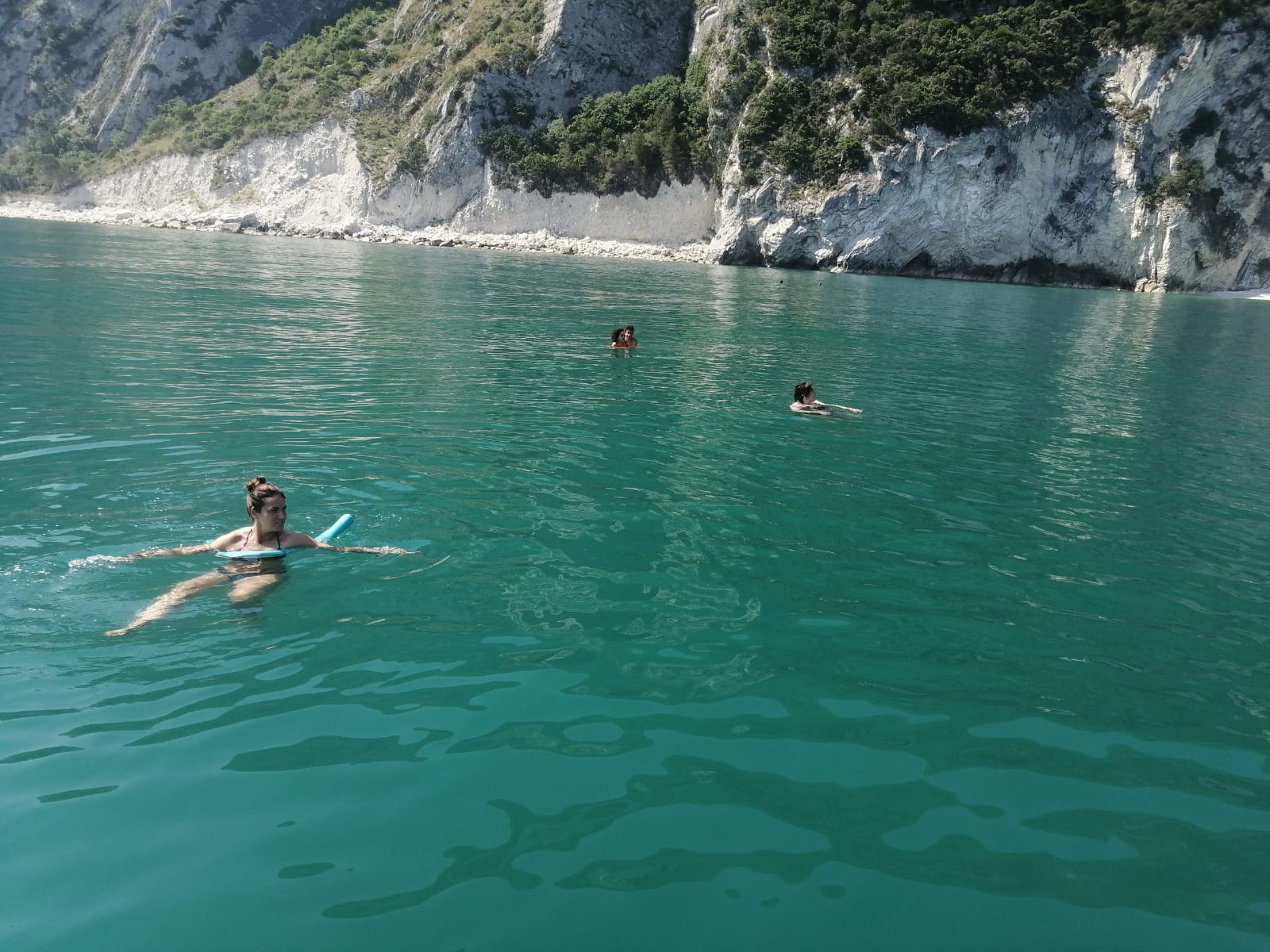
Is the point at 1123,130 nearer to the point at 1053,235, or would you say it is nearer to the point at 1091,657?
the point at 1053,235

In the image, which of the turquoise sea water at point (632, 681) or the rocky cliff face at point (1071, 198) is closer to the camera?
the turquoise sea water at point (632, 681)

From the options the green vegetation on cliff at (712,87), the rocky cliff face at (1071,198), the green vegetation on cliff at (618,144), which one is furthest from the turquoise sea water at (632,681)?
the green vegetation on cliff at (618,144)

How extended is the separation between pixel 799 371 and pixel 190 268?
2976 cm

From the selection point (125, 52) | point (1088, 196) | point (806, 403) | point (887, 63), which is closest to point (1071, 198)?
point (1088, 196)

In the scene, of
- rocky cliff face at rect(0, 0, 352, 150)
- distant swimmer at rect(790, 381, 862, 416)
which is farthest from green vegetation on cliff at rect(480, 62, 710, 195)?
distant swimmer at rect(790, 381, 862, 416)

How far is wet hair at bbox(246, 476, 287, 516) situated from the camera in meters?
7.20

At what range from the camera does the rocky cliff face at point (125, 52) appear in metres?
109

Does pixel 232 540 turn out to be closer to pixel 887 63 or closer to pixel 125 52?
pixel 887 63

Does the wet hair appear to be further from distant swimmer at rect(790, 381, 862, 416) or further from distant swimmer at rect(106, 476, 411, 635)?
distant swimmer at rect(790, 381, 862, 416)

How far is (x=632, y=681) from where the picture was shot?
5.84 meters

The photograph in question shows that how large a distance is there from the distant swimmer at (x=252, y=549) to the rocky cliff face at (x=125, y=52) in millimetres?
124280

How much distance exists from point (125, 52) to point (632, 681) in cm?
14358

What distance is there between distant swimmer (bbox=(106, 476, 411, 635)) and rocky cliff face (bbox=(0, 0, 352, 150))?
124m

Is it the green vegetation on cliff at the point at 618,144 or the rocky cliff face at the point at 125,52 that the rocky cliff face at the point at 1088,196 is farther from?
the rocky cliff face at the point at 125,52
